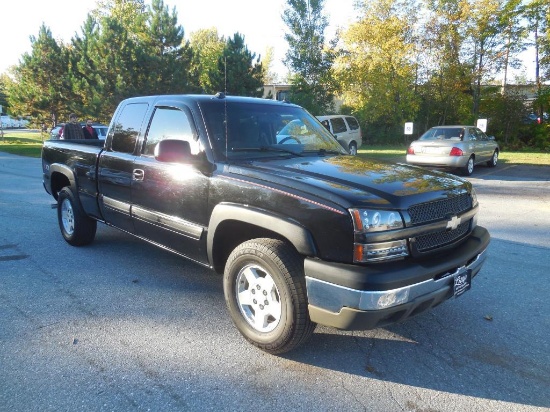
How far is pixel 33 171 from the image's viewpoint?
15.2 meters

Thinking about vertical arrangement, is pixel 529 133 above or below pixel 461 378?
above

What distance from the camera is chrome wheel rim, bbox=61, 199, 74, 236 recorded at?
5.77m

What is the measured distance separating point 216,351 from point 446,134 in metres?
12.7

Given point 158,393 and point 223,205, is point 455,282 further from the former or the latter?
point 158,393

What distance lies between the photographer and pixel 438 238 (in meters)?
3.08

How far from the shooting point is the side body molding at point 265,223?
2.84 metres

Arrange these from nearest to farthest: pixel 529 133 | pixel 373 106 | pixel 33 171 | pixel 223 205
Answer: pixel 223 205 → pixel 33 171 → pixel 529 133 → pixel 373 106

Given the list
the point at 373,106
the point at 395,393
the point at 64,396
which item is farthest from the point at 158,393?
the point at 373,106

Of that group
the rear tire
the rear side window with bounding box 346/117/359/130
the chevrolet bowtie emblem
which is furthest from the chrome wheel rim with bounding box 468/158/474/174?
the chevrolet bowtie emblem

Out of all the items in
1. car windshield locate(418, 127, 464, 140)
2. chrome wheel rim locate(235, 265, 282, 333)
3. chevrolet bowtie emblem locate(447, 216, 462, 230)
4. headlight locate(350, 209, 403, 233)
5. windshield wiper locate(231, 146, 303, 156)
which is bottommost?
chrome wheel rim locate(235, 265, 282, 333)

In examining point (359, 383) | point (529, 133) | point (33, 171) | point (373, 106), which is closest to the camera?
point (359, 383)

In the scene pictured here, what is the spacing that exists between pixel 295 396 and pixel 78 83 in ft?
86.2

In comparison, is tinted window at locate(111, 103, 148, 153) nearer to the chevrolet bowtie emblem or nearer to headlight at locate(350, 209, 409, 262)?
headlight at locate(350, 209, 409, 262)

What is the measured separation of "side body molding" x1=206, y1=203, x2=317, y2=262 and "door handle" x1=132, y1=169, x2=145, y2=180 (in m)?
1.14
